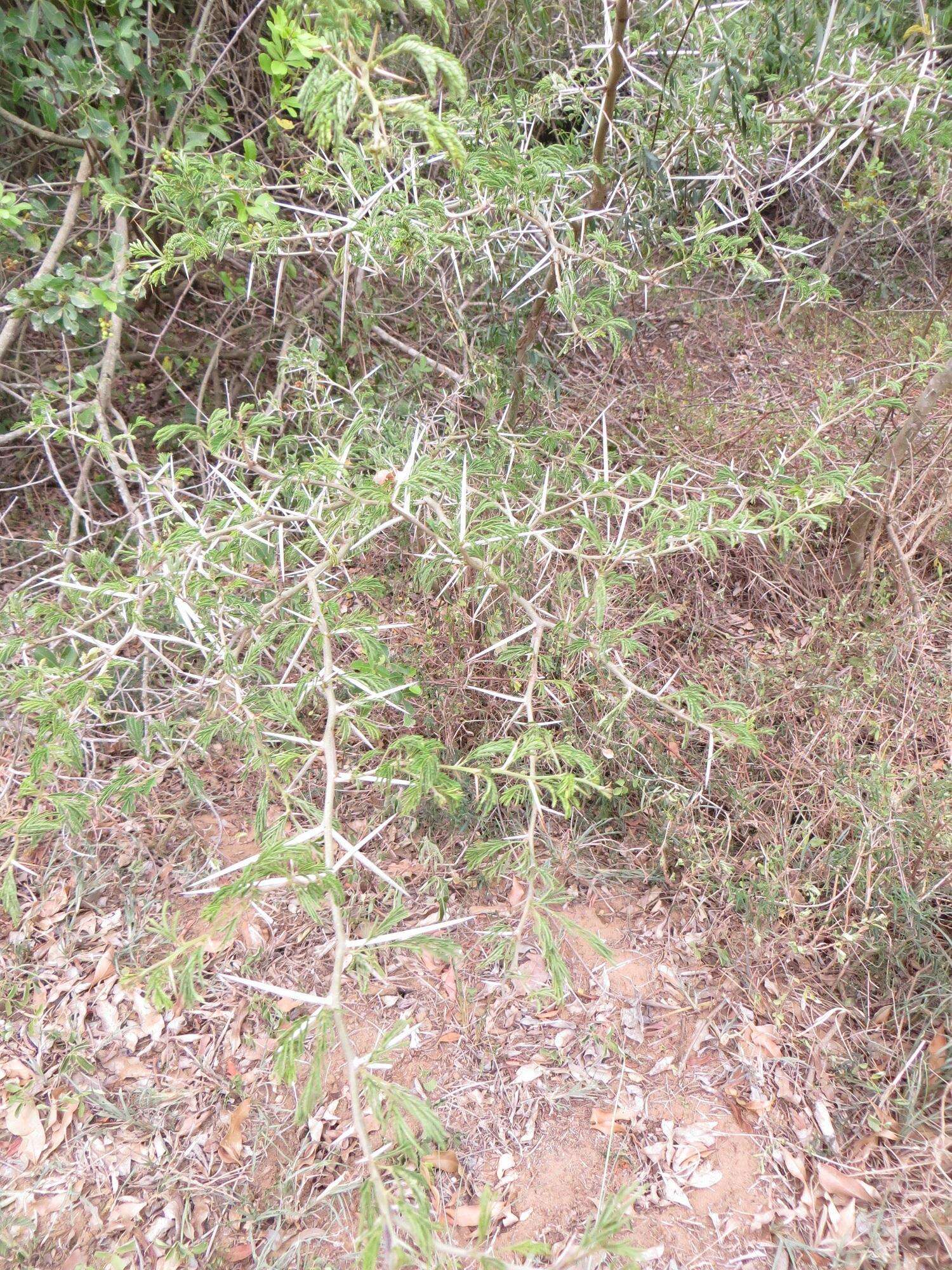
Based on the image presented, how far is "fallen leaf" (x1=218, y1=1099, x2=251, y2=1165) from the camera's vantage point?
197 centimetres

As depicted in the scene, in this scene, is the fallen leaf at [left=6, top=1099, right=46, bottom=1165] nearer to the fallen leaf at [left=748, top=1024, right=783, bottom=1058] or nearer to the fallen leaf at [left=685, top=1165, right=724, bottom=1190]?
the fallen leaf at [left=685, top=1165, right=724, bottom=1190]

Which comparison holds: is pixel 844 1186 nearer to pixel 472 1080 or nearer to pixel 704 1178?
pixel 704 1178

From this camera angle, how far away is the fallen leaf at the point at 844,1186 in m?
1.83

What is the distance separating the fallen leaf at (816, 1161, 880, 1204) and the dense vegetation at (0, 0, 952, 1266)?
261 mm

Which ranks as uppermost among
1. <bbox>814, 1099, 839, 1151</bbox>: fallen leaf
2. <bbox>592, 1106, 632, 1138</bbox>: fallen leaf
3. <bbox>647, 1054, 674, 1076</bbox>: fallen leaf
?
<bbox>814, 1099, 839, 1151</bbox>: fallen leaf

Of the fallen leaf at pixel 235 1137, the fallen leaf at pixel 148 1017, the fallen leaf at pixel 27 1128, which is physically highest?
the fallen leaf at pixel 235 1137

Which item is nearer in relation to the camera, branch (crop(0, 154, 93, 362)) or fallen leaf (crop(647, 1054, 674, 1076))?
fallen leaf (crop(647, 1054, 674, 1076))

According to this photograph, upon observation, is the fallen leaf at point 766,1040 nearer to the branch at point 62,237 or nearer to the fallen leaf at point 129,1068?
the fallen leaf at point 129,1068

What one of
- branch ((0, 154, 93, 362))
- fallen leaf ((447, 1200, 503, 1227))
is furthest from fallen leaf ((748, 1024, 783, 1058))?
branch ((0, 154, 93, 362))

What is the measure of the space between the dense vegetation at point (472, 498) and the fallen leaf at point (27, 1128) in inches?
18.9

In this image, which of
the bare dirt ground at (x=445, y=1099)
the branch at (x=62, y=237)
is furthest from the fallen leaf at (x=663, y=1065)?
the branch at (x=62, y=237)

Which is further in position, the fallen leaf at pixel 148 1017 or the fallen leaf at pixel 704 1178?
the fallen leaf at pixel 148 1017

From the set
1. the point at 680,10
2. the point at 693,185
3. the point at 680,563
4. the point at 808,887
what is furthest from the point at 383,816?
the point at 680,10

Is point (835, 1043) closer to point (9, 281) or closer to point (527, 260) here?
point (527, 260)
